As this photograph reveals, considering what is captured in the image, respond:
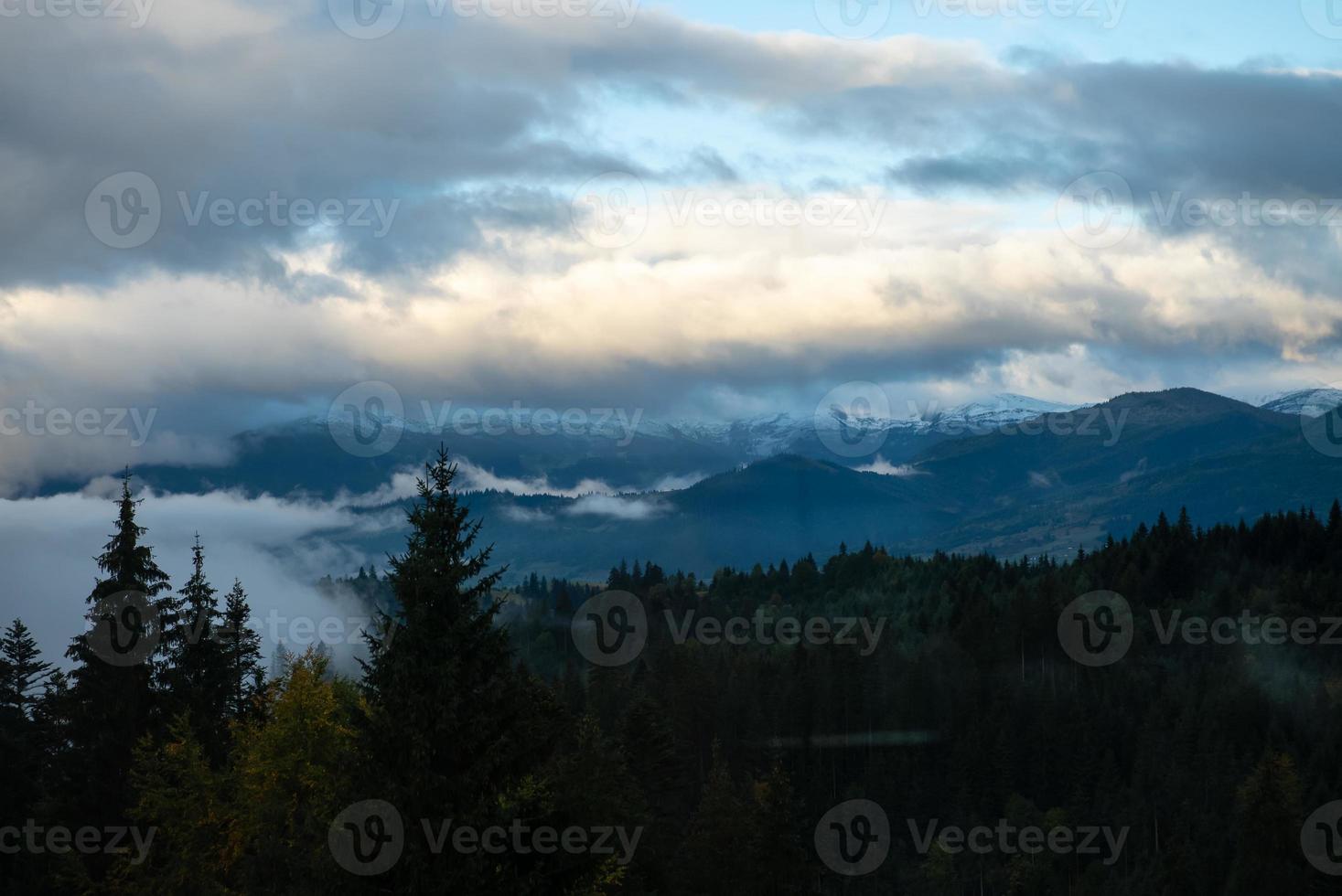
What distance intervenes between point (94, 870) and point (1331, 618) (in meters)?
187

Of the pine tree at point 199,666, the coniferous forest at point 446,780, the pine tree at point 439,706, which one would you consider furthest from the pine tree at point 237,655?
the pine tree at point 439,706

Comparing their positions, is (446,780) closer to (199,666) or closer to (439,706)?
(439,706)

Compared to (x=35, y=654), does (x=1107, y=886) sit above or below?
below

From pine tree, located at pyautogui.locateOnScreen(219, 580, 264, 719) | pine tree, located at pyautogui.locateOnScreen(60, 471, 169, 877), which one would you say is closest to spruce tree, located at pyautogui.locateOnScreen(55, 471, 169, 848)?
pine tree, located at pyautogui.locateOnScreen(60, 471, 169, 877)

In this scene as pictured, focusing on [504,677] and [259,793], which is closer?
[504,677]

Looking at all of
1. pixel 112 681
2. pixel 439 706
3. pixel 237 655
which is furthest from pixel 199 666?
pixel 439 706

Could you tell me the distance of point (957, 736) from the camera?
175 metres

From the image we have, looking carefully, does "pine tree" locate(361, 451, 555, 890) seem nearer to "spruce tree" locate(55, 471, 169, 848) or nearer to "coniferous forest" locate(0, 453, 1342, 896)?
"coniferous forest" locate(0, 453, 1342, 896)

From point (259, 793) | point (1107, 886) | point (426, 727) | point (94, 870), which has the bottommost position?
point (1107, 886)

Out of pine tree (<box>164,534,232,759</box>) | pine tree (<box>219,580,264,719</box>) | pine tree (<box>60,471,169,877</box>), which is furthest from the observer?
pine tree (<box>219,580,264,719</box>)

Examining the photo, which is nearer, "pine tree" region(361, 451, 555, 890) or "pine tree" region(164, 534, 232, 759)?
"pine tree" region(361, 451, 555, 890)

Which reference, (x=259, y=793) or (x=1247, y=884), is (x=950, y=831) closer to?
(x=1247, y=884)

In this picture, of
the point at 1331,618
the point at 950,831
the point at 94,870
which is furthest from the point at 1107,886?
the point at 94,870

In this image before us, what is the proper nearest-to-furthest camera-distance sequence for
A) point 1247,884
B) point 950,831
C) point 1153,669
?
point 1247,884, point 950,831, point 1153,669
